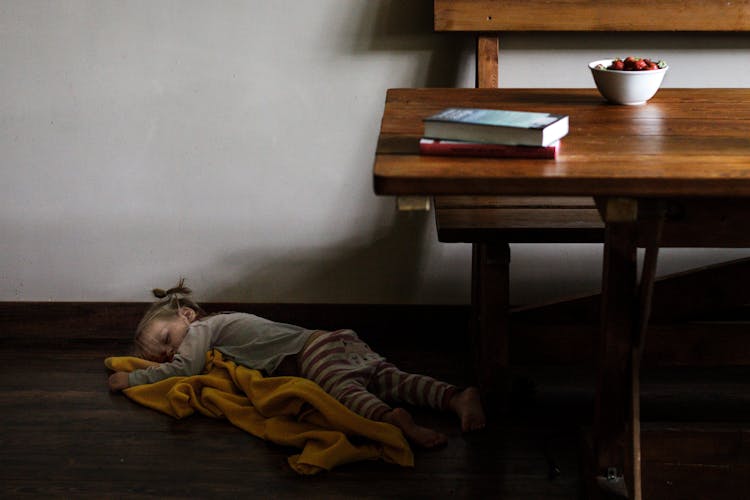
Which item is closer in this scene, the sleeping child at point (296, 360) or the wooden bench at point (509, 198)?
the wooden bench at point (509, 198)

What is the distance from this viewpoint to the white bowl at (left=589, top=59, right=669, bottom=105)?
7.21ft

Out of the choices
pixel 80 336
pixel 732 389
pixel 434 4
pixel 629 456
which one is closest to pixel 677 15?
pixel 434 4

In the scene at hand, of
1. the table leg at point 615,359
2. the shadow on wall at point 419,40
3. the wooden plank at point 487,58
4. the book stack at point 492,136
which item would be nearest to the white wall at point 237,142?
the shadow on wall at point 419,40

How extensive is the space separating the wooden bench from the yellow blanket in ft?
1.14

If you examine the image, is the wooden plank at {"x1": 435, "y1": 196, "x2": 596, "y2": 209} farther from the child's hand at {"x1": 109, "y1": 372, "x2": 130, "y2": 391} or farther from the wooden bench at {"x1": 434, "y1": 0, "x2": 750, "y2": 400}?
the child's hand at {"x1": 109, "y1": 372, "x2": 130, "y2": 391}

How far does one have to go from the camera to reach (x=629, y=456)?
79.9 inches

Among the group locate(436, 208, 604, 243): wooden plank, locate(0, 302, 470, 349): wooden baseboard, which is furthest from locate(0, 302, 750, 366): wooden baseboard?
locate(436, 208, 604, 243): wooden plank

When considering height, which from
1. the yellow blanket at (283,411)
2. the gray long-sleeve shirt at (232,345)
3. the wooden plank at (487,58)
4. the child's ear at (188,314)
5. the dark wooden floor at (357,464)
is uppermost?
the wooden plank at (487,58)

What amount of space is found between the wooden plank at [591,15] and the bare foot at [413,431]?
0.99 m

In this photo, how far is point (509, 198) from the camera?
2617 mm

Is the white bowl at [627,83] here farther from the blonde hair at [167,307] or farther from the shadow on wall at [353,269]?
the blonde hair at [167,307]

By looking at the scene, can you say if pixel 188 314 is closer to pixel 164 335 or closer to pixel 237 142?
pixel 164 335

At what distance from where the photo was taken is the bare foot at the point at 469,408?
257 cm

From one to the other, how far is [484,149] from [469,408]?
37.4 inches
